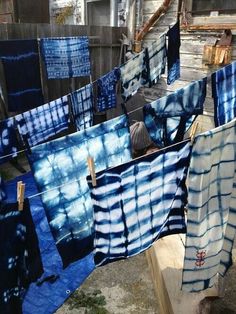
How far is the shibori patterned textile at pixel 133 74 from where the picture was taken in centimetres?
564

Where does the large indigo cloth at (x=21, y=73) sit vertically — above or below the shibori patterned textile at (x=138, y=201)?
above

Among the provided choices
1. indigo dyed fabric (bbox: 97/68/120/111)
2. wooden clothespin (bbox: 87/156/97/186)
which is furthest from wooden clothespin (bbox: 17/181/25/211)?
indigo dyed fabric (bbox: 97/68/120/111)

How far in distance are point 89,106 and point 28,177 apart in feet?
5.23

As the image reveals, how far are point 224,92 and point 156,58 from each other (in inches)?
107

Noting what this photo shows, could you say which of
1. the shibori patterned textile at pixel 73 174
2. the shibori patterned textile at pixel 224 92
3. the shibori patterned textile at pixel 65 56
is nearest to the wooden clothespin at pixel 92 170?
the shibori patterned textile at pixel 73 174

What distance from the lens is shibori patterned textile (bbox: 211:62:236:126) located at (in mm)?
3271

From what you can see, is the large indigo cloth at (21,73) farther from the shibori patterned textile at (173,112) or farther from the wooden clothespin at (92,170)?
the wooden clothespin at (92,170)

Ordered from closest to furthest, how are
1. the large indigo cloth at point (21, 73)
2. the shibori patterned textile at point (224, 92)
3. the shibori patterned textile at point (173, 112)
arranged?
1. the shibori patterned textile at point (224, 92)
2. the shibori patterned textile at point (173, 112)
3. the large indigo cloth at point (21, 73)

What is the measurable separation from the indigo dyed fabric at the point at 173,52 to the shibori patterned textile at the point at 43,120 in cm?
209

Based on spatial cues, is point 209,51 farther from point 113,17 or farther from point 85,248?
point 85,248

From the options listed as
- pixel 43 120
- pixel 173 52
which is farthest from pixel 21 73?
pixel 173 52

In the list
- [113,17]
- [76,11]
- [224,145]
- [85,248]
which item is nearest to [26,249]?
[85,248]

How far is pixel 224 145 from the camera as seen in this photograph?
8.83 ft

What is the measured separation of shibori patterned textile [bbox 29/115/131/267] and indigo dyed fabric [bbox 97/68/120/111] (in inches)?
106
